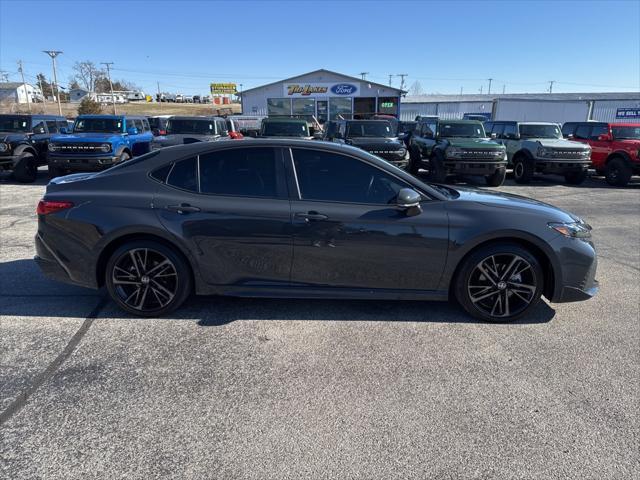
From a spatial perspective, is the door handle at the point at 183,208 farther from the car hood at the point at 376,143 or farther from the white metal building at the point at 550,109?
the white metal building at the point at 550,109

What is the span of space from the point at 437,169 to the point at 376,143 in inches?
77.8

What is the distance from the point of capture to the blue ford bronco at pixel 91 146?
1153 centimetres

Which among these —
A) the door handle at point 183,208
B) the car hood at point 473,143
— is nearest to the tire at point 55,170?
the door handle at point 183,208

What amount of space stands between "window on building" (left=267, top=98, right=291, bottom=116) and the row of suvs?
23089 millimetres

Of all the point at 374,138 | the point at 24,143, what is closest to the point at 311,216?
the point at 374,138

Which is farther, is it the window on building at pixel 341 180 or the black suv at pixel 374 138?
the black suv at pixel 374 138

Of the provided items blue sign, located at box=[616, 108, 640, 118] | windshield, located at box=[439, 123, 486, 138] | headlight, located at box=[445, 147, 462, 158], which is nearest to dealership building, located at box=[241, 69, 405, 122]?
blue sign, located at box=[616, 108, 640, 118]

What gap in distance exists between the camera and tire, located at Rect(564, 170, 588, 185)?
13375 mm

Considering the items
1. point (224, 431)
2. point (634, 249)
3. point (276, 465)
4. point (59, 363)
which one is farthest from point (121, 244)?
point (634, 249)

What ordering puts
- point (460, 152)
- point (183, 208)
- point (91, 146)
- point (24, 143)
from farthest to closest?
point (24, 143)
point (460, 152)
point (91, 146)
point (183, 208)

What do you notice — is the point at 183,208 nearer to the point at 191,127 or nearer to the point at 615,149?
the point at 191,127

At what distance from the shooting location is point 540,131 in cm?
1455

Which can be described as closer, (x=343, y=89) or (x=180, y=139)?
(x=180, y=139)

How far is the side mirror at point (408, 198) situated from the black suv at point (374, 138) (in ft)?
27.9
